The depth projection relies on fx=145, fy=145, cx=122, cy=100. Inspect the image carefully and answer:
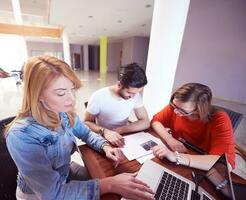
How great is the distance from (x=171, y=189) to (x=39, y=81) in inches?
28.6

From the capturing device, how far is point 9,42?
9.65 metres

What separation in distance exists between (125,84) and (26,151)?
78cm

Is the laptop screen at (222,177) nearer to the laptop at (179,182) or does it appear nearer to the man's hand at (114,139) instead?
the laptop at (179,182)

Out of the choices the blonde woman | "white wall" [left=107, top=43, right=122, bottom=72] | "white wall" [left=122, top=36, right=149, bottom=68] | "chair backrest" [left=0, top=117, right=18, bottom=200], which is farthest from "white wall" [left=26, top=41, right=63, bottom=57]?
the blonde woman

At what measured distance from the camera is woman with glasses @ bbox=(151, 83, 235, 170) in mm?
822

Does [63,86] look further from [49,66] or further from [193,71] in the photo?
[193,71]

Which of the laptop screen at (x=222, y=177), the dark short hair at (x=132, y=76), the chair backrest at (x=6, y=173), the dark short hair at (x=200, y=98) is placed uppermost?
the dark short hair at (x=132, y=76)

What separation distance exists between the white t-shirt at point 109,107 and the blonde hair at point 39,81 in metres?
0.63

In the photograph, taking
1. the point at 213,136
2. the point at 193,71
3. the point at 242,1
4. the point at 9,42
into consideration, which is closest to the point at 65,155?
the point at 213,136

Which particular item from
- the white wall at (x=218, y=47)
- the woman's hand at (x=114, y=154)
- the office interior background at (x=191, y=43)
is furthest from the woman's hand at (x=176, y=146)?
the white wall at (x=218, y=47)

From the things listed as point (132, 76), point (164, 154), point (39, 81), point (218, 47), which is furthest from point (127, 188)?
point (218, 47)

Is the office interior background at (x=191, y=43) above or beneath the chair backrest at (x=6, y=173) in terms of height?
above

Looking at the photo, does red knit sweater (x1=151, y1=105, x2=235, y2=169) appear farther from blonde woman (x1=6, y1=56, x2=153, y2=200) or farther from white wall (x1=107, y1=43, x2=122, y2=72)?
white wall (x1=107, y1=43, x2=122, y2=72)

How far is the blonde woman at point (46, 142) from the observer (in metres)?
0.55
